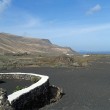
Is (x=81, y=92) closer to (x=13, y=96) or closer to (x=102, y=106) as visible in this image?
(x=102, y=106)

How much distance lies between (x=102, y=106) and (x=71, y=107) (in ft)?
7.21

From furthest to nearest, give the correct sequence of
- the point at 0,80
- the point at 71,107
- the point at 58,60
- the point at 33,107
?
the point at 58,60
the point at 0,80
the point at 71,107
the point at 33,107

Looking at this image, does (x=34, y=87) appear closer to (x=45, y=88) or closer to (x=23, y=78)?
(x=45, y=88)

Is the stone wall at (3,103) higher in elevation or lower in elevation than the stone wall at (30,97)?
higher

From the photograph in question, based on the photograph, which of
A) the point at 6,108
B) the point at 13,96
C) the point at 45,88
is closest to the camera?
the point at 6,108

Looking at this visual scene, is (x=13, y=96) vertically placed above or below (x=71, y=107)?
above

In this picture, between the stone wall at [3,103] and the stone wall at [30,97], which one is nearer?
the stone wall at [3,103]

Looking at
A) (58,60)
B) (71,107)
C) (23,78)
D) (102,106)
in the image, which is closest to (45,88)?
(71,107)

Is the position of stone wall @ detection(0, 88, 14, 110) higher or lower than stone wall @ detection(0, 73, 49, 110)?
higher

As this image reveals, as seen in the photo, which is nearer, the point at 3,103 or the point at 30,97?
the point at 3,103

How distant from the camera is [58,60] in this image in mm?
75750

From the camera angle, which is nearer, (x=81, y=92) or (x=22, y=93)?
(x=22, y=93)

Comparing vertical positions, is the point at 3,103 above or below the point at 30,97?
above

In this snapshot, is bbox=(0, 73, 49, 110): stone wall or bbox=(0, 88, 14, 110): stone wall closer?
bbox=(0, 88, 14, 110): stone wall
